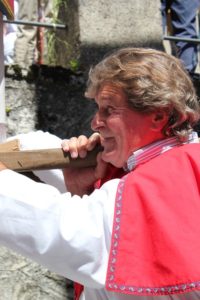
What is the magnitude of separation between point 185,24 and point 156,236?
11.1 feet

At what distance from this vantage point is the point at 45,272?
11.9 feet

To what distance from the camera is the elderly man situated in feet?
6.33

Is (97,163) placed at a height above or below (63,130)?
above

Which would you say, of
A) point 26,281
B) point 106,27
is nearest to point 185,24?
point 106,27

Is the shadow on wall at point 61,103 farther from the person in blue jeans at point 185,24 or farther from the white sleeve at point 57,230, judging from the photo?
the white sleeve at point 57,230

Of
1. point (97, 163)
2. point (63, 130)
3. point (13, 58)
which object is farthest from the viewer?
point (13, 58)

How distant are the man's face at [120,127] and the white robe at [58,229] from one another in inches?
10.8

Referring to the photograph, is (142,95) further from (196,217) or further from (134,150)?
(196,217)

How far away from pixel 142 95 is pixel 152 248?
526mm

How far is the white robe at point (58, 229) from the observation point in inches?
75.6

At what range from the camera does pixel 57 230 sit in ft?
6.28

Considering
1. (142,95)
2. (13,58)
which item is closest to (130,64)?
(142,95)

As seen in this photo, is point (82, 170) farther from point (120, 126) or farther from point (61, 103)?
point (61, 103)

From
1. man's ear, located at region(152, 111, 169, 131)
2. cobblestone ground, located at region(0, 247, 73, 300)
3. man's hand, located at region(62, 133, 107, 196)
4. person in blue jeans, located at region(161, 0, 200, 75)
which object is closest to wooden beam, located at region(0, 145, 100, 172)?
man's hand, located at region(62, 133, 107, 196)
